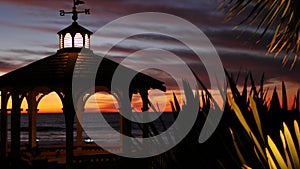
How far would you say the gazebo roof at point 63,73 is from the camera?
1417cm

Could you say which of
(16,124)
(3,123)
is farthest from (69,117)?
(3,123)

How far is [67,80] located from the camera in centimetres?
1395

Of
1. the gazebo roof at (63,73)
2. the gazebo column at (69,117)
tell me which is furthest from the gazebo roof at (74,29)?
the gazebo column at (69,117)

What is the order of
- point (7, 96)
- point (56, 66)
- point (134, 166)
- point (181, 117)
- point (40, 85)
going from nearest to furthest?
1. point (181, 117)
2. point (134, 166)
3. point (40, 85)
4. point (56, 66)
5. point (7, 96)

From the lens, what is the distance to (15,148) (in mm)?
15430

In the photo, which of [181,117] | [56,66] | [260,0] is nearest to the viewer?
[260,0]

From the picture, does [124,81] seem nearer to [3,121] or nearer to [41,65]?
[41,65]

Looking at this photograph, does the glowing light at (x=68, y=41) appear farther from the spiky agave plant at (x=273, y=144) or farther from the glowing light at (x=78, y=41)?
the spiky agave plant at (x=273, y=144)

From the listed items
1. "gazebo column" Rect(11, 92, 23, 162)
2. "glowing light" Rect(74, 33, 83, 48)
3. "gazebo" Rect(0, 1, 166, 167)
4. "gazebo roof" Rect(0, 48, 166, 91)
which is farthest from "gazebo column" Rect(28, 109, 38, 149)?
"glowing light" Rect(74, 33, 83, 48)

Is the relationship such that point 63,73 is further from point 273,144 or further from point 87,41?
point 273,144

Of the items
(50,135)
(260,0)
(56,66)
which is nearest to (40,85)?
(56,66)

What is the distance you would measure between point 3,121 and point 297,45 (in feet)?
47.5

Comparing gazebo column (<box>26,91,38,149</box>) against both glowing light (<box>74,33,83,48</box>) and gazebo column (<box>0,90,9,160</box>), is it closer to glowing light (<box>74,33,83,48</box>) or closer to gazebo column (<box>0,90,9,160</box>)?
gazebo column (<box>0,90,9,160</box>)

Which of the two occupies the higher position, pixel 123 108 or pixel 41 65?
pixel 41 65
